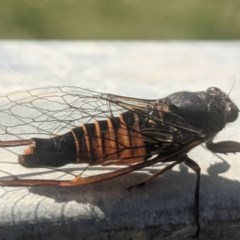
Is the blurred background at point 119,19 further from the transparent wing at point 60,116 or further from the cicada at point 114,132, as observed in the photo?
the cicada at point 114,132

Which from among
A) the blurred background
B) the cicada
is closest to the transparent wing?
the cicada

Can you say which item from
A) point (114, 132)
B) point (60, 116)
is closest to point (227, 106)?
point (114, 132)

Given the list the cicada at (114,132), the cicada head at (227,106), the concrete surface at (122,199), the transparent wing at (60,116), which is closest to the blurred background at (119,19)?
the concrete surface at (122,199)

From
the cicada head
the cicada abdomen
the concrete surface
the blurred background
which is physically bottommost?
the concrete surface

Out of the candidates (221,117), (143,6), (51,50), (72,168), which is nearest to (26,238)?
(72,168)

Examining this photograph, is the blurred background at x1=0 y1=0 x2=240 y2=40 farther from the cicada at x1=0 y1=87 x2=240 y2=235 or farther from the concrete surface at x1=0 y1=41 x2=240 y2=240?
the cicada at x1=0 y1=87 x2=240 y2=235

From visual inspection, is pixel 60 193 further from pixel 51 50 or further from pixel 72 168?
pixel 51 50

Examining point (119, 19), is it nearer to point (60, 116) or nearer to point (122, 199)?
point (60, 116)
